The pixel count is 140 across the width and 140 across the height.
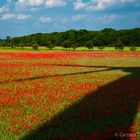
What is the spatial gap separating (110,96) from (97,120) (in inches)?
199

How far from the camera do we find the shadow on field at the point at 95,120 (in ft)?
30.1

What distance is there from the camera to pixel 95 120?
11047 millimetres

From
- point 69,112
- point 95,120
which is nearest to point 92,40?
point 69,112

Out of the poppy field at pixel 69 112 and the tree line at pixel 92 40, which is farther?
the tree line at pixel 92 40

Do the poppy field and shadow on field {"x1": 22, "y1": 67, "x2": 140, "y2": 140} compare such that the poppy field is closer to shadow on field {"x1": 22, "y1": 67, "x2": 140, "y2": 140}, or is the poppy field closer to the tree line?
shadow on field {"x1": 22, "y1": 67, "x2": 140, "y2": 140}

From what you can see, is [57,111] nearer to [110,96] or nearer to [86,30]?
[110,96]

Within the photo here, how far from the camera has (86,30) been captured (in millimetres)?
166000

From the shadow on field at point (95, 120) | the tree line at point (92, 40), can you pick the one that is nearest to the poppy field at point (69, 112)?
the shadow on field at point (95, 120)

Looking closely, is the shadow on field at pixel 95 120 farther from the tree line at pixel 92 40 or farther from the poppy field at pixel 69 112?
the tree line at pixel 92 40

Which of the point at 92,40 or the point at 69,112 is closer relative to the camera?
the point at 69,112

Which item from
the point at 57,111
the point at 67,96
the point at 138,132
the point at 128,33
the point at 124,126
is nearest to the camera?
the point at 138,132

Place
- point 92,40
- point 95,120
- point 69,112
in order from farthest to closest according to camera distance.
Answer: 1. point 92,40
2. point 69,112
3. point 95,120

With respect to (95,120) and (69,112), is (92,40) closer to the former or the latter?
(69,112)

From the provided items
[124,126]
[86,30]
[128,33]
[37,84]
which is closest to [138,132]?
[124,126]
